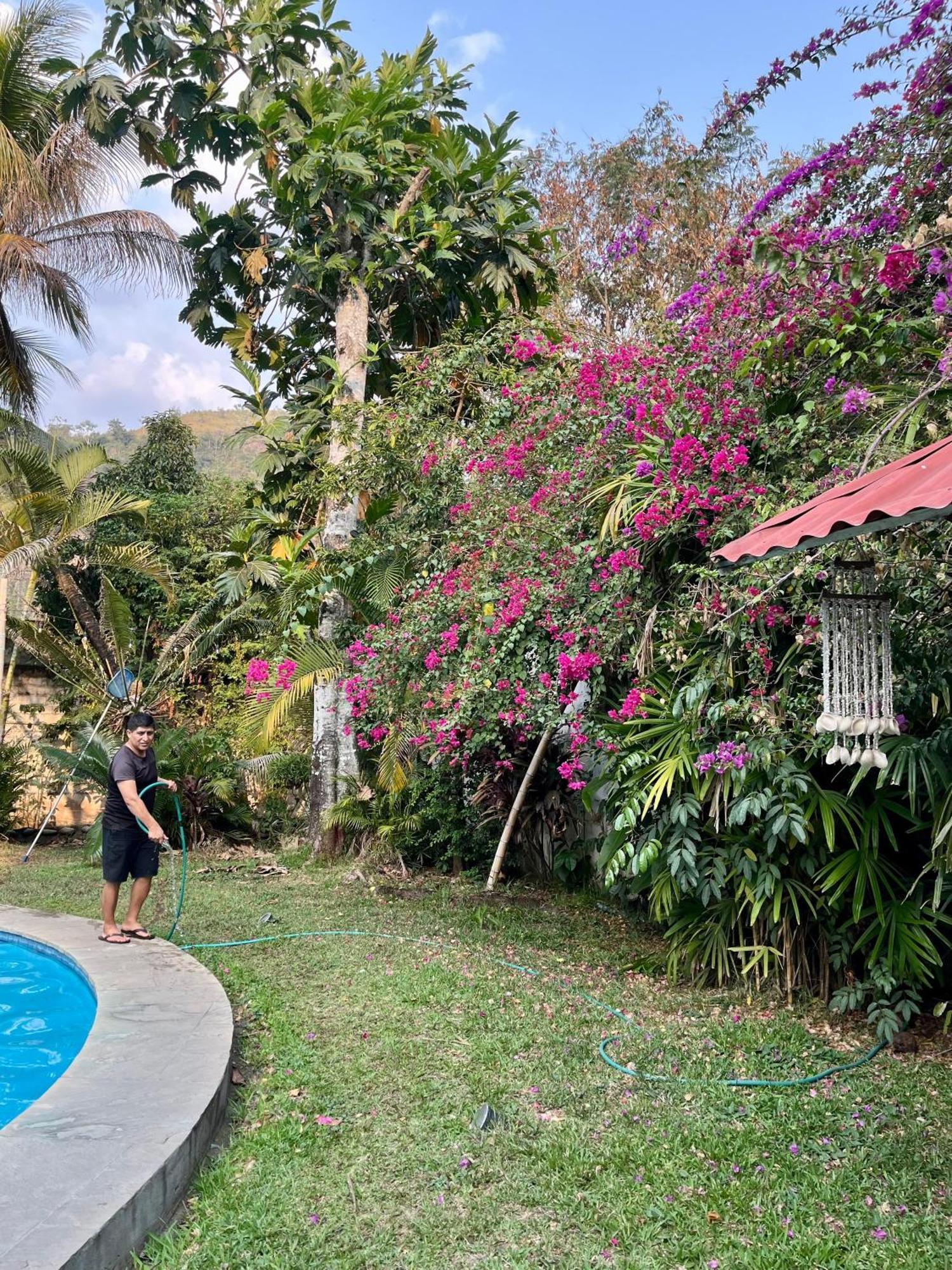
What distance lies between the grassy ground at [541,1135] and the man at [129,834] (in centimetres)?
31

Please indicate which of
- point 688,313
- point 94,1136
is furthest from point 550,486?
point 94,1136

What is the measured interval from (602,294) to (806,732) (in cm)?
1375

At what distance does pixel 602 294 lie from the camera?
16.9m

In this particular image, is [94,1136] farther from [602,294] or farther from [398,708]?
[602,294]

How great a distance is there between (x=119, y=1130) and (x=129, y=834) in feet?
10.1

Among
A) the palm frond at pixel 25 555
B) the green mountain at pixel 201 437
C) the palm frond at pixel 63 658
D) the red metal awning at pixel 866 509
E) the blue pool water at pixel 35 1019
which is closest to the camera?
the red metal awning at pixel 866 509

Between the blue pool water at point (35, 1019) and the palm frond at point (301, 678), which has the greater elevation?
the palm frond at point (301, 678)

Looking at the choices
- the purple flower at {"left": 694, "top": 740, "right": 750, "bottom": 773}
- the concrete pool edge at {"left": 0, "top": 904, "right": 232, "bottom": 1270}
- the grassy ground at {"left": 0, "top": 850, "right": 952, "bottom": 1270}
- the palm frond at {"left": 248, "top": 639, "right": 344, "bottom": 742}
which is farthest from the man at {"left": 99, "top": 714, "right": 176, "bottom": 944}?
the purple flower at {"left": 694, "top": 740, "right": 750, "bottom": 773}

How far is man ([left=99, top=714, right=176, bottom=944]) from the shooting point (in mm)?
6082

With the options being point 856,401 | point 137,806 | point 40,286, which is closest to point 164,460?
point 40,286

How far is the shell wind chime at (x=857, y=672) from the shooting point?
10.4ft

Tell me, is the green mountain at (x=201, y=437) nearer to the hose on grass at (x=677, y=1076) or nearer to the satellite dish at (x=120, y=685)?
the satellite dish at (x=120, y=685)

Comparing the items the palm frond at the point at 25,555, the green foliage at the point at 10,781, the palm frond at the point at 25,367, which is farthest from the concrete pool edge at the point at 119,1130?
the palm frond at the point at 25,367

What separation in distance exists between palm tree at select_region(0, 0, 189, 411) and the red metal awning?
11.8 meters
